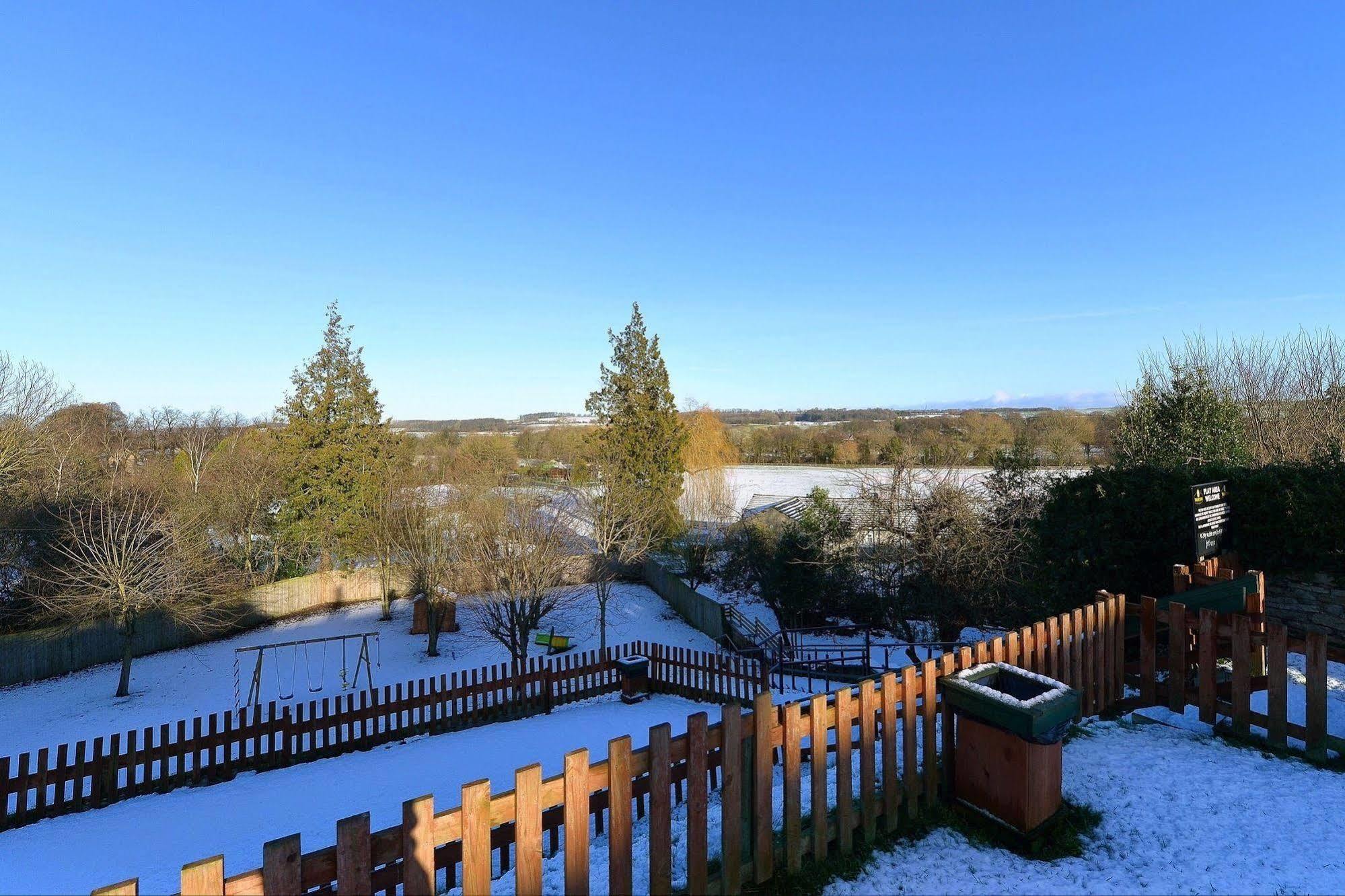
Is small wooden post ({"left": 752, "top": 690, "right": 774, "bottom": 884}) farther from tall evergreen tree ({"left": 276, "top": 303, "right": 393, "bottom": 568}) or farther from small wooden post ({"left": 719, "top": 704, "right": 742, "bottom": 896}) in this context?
tall evergreen tree ({"left": 276, "top": 303, "right": 393, "bottom": 568})

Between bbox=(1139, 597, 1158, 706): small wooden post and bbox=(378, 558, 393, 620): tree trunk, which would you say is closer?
bbox=(1139, 597, 1158, 706): small wooden post

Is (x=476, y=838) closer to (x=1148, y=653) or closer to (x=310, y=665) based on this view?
(x=1148, y=653)

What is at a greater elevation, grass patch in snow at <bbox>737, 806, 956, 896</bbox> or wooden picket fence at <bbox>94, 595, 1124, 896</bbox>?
wooden picket fence at <bbox>94, 595, 1124, 896</bbox>

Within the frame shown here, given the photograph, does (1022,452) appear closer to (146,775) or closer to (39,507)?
(146,775)

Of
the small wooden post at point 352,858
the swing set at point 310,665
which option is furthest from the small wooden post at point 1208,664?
the swing set at point 310,665

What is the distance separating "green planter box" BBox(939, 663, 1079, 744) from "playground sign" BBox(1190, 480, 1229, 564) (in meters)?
5.16

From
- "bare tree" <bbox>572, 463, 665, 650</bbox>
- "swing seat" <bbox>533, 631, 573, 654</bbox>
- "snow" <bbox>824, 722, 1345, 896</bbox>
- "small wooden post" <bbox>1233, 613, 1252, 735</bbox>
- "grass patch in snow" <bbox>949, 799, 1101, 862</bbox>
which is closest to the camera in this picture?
"snow" <bbox>824, 722, 1345, 896</bbox>

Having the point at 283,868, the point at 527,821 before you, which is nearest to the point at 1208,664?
the point at 527,821

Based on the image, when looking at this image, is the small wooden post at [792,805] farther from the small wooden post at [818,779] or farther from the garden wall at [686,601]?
the garden wall at [686,601]

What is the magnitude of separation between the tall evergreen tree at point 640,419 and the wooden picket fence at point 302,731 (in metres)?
13.4

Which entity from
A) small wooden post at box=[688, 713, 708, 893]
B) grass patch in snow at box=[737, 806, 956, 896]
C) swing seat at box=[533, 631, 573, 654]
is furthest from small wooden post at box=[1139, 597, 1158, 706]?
swing seat at box=[533, 631, 573, 654]

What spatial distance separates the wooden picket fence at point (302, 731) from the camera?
266 inches

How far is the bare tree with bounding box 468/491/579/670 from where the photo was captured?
12.1m

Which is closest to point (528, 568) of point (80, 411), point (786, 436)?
point (80, 411)
